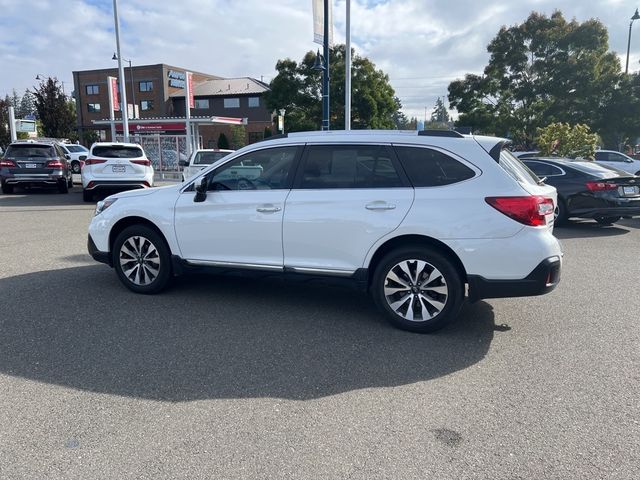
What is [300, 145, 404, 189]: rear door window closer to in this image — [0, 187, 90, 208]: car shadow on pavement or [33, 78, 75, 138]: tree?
[0, 187, 90, 208]: car shadow on pavement

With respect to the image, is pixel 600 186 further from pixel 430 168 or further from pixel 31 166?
pixel 31 166

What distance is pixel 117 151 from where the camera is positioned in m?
14.4

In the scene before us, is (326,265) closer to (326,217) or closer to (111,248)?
(326,217)

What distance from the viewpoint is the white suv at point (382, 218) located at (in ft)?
14.6

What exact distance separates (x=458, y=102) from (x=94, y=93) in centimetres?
5517

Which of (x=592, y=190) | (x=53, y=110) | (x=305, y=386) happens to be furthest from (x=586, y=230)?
(x=53, y=110)

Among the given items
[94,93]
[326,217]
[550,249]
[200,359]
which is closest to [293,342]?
[200,359]

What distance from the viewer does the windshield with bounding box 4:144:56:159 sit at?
16234 millimetres

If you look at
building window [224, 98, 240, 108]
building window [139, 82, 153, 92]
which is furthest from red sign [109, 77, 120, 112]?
building window [139, 82, 153, 92]

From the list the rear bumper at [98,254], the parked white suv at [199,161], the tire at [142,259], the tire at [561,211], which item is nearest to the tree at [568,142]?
the tire at [561,211]

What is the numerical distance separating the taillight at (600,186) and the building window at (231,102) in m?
54.8

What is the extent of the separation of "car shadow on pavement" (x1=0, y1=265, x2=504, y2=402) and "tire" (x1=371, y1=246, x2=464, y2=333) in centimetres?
16

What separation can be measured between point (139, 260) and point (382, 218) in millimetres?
2868

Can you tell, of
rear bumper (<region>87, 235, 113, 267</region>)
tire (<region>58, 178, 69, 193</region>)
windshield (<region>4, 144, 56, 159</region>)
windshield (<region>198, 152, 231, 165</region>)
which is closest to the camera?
rear bumper (<region>87, 235, 113, 267</region>)
